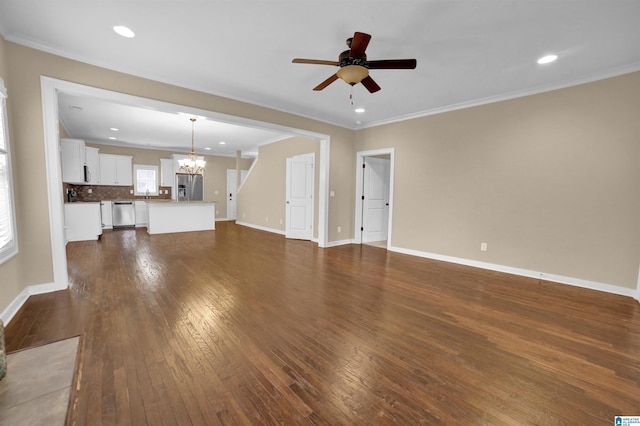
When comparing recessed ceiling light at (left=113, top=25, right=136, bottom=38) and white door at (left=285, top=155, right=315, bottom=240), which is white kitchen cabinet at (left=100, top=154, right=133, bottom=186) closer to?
white door at (left=285, top=155, right=315, bottom=240)

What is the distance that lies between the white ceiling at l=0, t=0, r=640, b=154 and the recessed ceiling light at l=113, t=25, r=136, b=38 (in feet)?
0.17

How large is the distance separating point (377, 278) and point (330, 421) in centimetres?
252

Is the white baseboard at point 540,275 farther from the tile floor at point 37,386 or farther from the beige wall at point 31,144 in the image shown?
the beige wall at point 31,144

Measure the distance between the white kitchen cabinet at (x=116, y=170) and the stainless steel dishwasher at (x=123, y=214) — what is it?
833mm

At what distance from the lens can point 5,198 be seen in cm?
249

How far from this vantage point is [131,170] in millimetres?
8648

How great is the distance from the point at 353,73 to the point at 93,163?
8589 millimetres

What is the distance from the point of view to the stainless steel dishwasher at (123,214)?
799 centimetres

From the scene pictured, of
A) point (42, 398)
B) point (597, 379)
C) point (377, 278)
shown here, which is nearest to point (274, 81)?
point (377, 278)

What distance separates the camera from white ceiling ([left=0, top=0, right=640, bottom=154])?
7.24ft

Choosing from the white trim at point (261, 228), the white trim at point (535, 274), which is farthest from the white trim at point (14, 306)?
the white trim at point (535, 274)

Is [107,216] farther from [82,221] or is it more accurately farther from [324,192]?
[324,192]

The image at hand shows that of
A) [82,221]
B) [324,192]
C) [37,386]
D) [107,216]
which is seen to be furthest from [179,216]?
[37,386]

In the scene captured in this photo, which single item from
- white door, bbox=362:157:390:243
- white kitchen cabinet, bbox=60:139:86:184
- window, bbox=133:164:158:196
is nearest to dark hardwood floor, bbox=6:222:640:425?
white door, bbox=362:157:390:243
